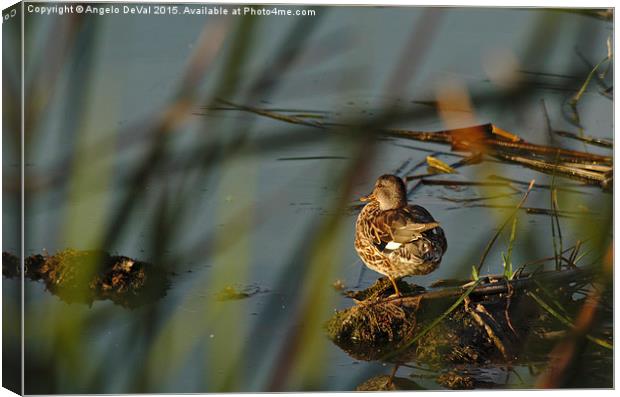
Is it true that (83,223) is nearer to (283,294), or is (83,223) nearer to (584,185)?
(283,294)

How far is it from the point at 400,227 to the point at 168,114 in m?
0.91

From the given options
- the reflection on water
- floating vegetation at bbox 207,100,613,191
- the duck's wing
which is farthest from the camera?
floating vegetation at bbox 207,100,613,191

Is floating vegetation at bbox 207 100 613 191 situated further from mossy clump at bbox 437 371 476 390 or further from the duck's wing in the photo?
mossy clump at bbox 437 371 476 390

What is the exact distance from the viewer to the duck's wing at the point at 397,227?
125 inches

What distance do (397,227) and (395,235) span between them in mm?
31

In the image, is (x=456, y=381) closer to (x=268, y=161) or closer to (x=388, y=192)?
(x=388, y=192)

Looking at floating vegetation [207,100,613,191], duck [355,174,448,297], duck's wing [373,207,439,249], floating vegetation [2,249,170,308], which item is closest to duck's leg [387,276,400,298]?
duck [355,174,448,297]

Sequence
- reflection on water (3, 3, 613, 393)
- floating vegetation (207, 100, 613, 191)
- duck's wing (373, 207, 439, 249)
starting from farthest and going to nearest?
floating vegetation (207, 100, 613, 191) < duck's wing (373, 207, 439, 249) < reflection on water (3, 3, 613, 393)

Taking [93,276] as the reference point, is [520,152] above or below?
above

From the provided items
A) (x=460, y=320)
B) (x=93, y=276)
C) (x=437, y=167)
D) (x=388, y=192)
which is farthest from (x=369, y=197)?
(x=93, y=276)

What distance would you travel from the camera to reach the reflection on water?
9.77 feet

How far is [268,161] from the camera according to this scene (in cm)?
321

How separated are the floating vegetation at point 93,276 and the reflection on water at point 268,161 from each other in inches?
1.3

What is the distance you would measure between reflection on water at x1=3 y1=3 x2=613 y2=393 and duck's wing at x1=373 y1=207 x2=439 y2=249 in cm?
13
